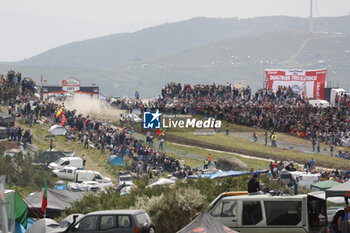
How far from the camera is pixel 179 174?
46.5 metres

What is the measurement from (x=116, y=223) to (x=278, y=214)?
454 centimetres

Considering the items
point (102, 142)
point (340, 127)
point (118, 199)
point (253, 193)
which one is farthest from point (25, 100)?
point (253, 193)

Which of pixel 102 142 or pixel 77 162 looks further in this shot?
pixel 102 142

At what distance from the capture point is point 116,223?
51.8ft

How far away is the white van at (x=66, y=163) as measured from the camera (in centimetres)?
4809

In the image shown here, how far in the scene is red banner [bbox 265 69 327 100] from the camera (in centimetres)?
8150

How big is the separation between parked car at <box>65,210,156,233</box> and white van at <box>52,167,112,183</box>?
28.5 m

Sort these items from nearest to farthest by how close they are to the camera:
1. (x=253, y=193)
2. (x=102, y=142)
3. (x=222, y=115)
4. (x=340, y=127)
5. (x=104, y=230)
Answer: (x=104, y=230)
(x=253, y=193)
(x=102, y=142)
(x=340, y=127)
(x=222, y=115)

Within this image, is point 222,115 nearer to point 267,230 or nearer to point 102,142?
point 102,142

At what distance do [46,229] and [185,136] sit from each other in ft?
142

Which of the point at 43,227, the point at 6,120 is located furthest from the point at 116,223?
the point at 6,120

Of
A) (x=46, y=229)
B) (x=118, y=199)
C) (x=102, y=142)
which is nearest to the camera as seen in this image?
(x=46, y=229)

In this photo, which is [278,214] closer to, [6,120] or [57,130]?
[6,120]

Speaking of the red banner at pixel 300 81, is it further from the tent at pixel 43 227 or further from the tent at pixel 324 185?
the tent at pixel 43 227
